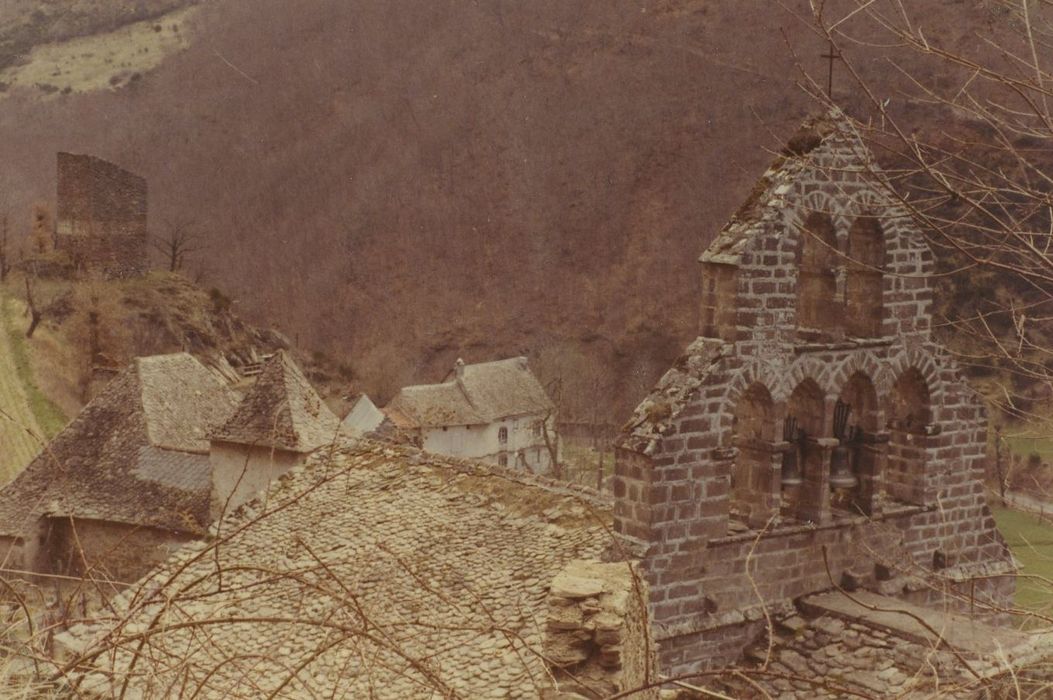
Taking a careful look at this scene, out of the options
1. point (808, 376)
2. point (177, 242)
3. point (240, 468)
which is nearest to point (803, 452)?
point (808, 376)

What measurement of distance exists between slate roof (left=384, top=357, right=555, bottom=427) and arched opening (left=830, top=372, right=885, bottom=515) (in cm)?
3125

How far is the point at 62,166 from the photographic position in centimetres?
5066

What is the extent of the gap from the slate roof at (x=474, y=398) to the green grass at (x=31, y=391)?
1085 cm

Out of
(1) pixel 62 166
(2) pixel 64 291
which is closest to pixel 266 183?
(1) pixel 62 166

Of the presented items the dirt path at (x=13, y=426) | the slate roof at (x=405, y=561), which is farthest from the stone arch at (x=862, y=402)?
the dirt path at (x=13, y=426)

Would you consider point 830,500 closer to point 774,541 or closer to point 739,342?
point 774,541

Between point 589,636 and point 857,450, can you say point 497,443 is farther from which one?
point 589,636

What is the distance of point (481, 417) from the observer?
1800 inches

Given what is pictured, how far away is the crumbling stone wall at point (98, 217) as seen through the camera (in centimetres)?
5088

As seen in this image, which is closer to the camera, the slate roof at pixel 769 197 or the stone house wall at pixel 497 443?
the slate roof at pixel 769 197

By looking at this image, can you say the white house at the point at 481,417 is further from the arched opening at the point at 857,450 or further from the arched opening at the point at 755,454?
the arched opening at the point at 755,454

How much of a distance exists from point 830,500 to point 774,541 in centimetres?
111

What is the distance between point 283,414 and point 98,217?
3402cm

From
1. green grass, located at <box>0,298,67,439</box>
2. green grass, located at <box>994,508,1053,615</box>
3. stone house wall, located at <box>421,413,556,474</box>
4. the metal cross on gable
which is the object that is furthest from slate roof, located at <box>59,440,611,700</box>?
stone house wall, located at <box>421,413,556,474</box>
